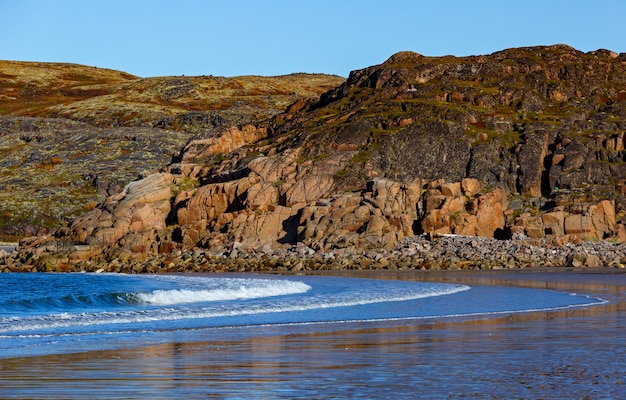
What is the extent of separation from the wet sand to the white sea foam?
1284 centimetres

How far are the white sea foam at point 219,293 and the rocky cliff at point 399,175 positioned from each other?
23196mm

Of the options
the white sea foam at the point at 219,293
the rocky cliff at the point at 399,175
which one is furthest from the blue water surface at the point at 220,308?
the rocky cliff at the point at 399,175

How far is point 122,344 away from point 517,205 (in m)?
55.4

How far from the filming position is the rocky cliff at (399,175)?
221 ft

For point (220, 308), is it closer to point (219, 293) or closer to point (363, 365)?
point (219, 293)

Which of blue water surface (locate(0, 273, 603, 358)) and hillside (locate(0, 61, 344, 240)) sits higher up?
hillside (locate(0, 61, 344, 240))

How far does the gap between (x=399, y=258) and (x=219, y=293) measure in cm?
2511

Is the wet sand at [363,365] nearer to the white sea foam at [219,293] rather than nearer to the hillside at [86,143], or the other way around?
the white sea foam at [219,293]

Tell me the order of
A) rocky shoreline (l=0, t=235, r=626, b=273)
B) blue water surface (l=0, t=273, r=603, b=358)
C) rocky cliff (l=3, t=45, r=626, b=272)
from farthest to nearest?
rocky cliff (l=3, t=45, r=626, b=272)
rocky shoreline (l=0, t=235, r=626, b=273)
blue water surface (l=0, t=273, r=603, b=358)

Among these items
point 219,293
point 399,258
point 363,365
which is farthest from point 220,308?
point 399,258

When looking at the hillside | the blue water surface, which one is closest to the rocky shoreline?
the blue water surface

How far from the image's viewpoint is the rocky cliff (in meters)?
67.4

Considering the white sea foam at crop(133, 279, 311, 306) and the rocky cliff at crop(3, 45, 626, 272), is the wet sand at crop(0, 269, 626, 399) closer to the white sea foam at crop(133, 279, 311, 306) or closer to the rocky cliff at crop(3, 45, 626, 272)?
the white sea foam at crop(133, 279, 311, 306)

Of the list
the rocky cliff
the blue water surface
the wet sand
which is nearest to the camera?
the wet sand
